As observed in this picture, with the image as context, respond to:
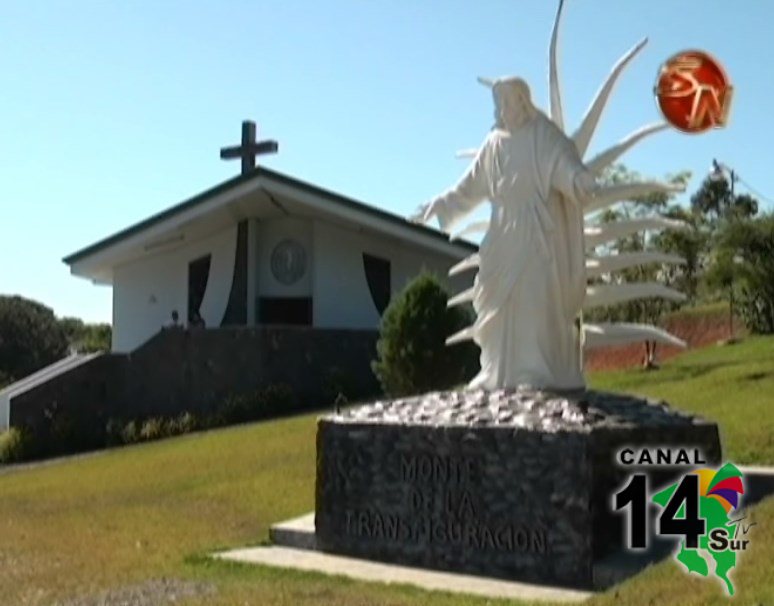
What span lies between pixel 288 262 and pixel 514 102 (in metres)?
16.4

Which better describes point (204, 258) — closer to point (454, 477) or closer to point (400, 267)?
point (400, 267)

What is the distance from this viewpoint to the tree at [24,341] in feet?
134

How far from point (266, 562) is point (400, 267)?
16.3 m

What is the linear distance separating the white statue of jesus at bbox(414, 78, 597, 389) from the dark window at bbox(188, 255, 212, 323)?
17.6 metres

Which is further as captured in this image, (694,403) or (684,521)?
(694,403)

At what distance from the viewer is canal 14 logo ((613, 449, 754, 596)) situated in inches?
244

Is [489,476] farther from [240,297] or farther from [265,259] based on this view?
[265,259]

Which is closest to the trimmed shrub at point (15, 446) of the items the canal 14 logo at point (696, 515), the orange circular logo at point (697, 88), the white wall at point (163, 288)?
the white wall at point (163, 288)

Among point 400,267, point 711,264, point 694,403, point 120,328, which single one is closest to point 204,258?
point 120,328

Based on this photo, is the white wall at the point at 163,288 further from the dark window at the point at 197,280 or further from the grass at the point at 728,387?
the grass at the point at 728,387

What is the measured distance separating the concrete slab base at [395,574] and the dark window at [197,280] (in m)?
17.2

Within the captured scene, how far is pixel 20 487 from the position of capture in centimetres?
1455

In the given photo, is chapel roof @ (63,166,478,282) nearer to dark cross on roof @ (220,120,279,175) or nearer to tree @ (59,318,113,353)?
dark cross on roof @ (220,120,279,175)

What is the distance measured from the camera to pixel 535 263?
834 cm
